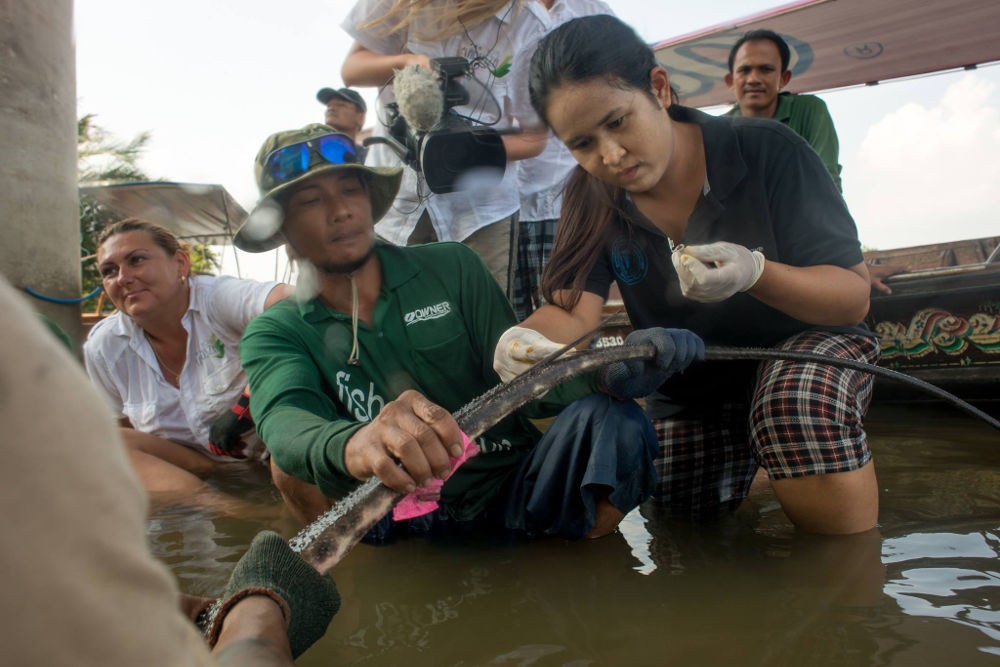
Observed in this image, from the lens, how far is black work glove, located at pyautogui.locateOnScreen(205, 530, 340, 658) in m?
0.92

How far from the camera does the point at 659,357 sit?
1.50 meters

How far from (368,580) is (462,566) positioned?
0.24 metres

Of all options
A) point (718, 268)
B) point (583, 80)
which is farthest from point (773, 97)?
point (718, 268)

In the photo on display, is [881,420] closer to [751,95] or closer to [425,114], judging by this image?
[751,95]

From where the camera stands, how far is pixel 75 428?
15.9 inches

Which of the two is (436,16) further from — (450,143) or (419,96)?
(450,143)

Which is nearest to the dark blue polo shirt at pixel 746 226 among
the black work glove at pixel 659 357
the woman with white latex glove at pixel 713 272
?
the woman with white latex glove at pixel 713 272

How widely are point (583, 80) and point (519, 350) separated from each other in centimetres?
73

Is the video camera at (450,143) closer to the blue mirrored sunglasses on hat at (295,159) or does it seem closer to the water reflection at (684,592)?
the blue mirrored sunglasses on hat at (295,159)

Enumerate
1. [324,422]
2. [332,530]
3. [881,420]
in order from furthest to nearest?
1. [881,420]
2. [324,422]
3. [332,530]

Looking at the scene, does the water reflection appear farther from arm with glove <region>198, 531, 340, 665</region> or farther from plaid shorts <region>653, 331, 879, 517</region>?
arm with glove <region>198, 531, 340, 665</region>

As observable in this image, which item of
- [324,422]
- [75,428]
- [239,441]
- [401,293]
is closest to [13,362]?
[75,428]

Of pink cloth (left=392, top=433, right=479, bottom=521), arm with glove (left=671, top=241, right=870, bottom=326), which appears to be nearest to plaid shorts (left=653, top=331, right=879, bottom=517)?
arm with glove (left=671, top=241, right=870, bottom=326)

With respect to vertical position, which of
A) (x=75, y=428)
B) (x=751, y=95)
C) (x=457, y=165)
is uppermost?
(x=751, y=95)
